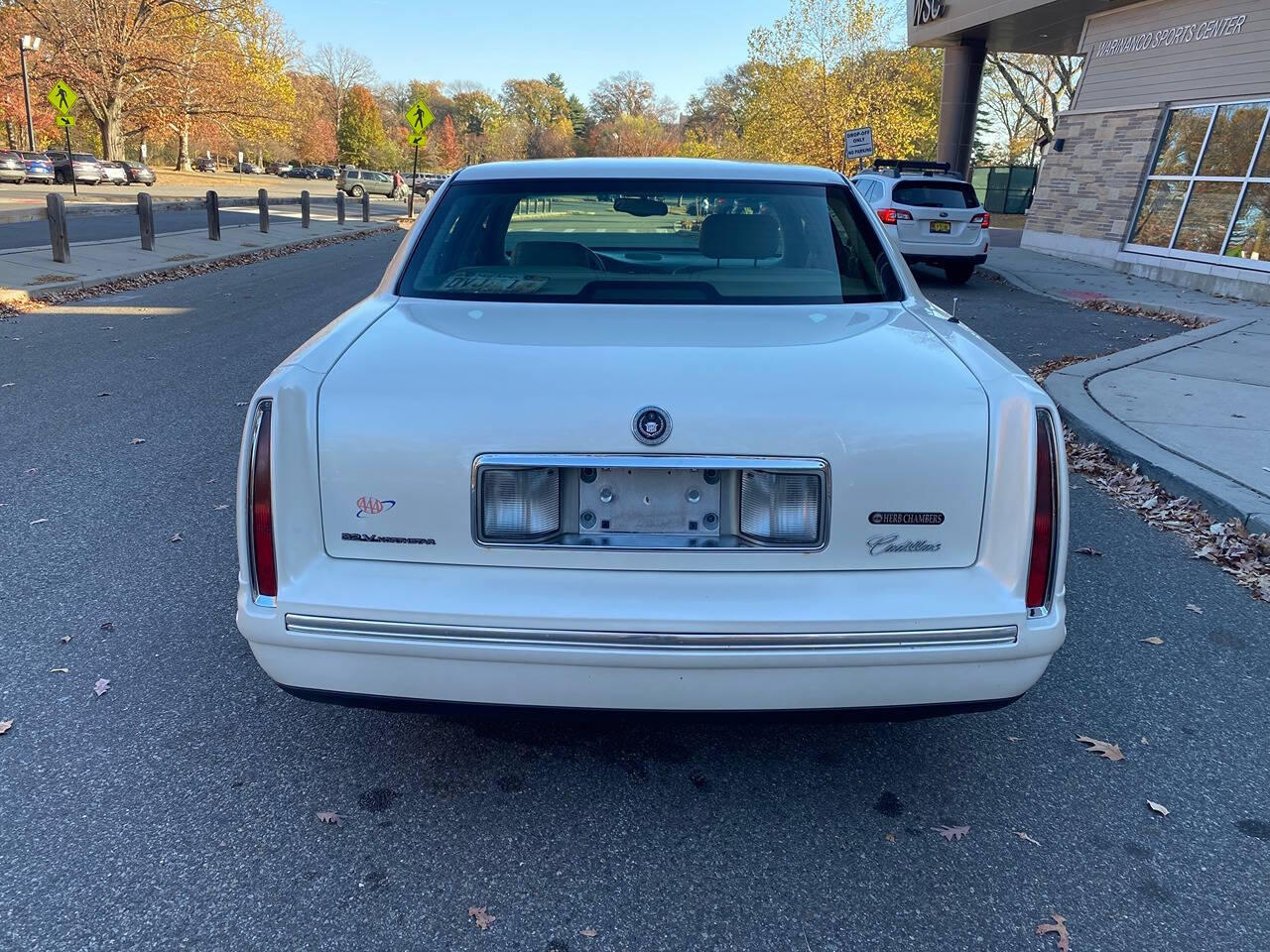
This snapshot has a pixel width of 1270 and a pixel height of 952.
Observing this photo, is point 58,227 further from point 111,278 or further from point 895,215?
point 895,215

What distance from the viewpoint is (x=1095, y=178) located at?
745 inches

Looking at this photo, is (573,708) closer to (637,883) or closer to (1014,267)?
(637,883)

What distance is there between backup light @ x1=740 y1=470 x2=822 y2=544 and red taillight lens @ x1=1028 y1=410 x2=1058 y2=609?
1.84ft

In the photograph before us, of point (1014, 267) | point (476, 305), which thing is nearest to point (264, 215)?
point (1014, 267)

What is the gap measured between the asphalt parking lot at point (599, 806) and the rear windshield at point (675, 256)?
1.46 meters

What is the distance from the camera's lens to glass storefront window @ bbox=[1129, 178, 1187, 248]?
655 inches

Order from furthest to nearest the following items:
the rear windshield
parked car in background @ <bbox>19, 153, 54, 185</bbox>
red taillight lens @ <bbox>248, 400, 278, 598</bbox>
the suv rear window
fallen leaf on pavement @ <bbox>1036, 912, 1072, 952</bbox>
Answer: parked car in background @ <bbox>19, 153, 54, 185</bbox> → the suv rear window → the rear windshield → red taillight lens @ <bbox>248, 400, 278, 598</bbox> → fallen leaf on pavement @ <bbox>1036, 912, 1072, 952</bbox>

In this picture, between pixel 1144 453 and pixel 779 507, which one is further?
pixel 1144 453

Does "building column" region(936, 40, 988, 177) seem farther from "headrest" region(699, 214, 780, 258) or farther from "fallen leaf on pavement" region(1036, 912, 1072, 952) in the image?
"fallen leaf on pavement" region(1036, 912, 1072, 952)

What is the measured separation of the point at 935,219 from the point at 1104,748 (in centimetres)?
1340

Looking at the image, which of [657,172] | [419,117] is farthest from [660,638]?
[419,117]

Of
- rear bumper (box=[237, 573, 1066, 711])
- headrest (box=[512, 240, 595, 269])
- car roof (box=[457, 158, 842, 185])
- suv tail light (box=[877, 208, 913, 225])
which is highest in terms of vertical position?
car roof (box=[457, 158, 842, 185])

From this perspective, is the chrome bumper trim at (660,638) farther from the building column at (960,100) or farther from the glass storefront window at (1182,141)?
the building column at (960,100)

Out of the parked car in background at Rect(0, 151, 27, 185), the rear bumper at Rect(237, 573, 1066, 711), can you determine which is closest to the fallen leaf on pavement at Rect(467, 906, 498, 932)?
the rear bumper at Rect(237, 573, 1066, 711)
